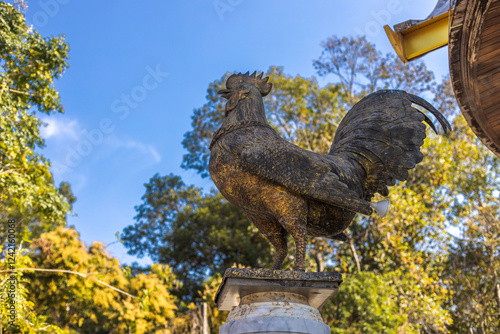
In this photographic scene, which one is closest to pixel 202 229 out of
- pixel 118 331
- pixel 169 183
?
pixel 169 183

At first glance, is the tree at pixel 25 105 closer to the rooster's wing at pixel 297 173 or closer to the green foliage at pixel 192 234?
the rooster's wing at pixel 297 173

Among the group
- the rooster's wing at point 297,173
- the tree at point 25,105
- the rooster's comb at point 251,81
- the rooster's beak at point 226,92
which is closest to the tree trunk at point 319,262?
the tree at point 25,105

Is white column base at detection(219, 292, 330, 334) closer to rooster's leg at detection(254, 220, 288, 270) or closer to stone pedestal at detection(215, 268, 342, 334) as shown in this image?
stone pedestal at detection(215, 268, 342, 334)

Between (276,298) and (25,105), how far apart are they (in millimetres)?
7004

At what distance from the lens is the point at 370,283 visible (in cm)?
1048

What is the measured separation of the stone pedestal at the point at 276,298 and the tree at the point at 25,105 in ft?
18.7

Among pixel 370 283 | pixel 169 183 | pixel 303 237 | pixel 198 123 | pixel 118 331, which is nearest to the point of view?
pixel 303 237

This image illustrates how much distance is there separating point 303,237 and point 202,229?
14885 millimetres

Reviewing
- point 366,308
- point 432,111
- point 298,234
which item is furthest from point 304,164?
point 366,308

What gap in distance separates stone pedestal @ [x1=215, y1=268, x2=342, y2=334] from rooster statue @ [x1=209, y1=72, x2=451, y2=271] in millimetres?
177

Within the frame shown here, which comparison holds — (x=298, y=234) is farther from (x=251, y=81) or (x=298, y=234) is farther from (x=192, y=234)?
(x=192, y=234)

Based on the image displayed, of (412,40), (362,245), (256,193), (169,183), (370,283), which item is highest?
(169,183)

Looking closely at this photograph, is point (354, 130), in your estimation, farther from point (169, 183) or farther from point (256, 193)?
point (169, 183)

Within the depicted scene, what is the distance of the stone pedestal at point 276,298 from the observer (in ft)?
8.71
